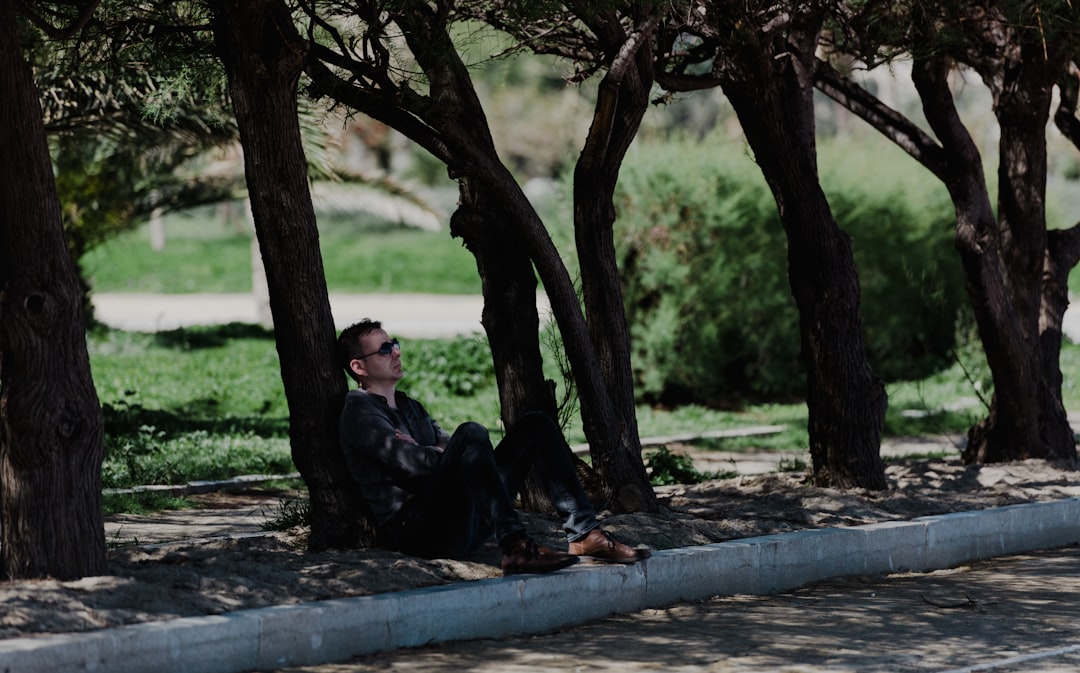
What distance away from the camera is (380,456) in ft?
21.1

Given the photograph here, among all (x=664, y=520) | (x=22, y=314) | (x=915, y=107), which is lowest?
(x=664, y=520)

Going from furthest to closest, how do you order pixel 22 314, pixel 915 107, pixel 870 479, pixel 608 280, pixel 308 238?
pixel 915 107 → pixel 870 479 → pixel 608 280 → pixel 308 238 → pixel 22 314

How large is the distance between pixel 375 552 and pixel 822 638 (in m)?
1.83

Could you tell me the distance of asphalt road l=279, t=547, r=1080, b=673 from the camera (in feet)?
18.4

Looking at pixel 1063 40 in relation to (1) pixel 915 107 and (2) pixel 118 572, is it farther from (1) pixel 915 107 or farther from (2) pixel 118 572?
(1) pixel 915 107

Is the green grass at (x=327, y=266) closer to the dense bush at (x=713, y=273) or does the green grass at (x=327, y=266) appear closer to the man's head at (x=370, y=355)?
the dense bush at (x=713, y=273)

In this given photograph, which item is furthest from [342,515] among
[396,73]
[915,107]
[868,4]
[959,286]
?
[915,107]

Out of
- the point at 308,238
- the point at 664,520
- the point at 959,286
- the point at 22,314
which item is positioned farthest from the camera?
the point at 959,286

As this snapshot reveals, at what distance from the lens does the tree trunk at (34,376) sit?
5.66m

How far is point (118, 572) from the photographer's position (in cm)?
596

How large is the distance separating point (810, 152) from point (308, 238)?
3.46m

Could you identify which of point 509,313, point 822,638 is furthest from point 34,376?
point 822,638

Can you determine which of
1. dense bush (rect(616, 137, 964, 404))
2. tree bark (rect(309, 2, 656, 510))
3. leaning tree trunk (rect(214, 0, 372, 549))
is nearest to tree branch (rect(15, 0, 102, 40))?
leaning tree trunk (rect(214, 0, 372, 549))

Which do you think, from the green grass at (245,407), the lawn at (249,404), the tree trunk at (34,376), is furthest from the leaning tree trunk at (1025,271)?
the tree trunk at (34,376)
